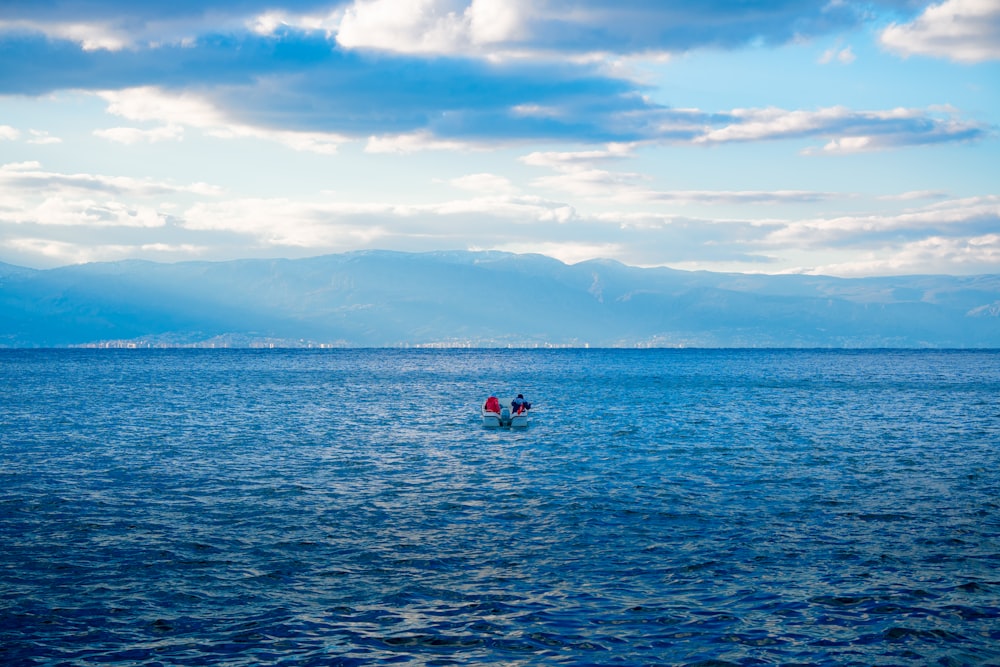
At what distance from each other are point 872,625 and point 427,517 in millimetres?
17768

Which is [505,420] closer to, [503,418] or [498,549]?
[503,418]

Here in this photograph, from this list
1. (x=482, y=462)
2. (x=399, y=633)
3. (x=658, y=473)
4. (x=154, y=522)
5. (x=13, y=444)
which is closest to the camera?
(x=399, y=633)

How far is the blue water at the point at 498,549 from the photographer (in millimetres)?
20688

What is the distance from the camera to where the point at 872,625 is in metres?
21.8

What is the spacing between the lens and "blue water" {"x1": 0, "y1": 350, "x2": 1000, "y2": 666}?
2069 cm

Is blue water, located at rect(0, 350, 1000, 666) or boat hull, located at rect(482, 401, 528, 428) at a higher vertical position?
boat hull, located at rect(482, 401, 528, 428)

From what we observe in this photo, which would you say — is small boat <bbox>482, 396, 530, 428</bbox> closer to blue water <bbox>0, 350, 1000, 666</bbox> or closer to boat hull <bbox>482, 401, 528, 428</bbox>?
boat hull <bbox>482, 401, 528, 428</bbox>

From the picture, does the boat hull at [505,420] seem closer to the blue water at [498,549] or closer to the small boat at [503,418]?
the small boat at [503,418]

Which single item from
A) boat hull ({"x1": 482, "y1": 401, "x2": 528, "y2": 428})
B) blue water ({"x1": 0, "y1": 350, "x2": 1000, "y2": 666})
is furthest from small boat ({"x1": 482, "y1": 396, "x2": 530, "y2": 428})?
blue water ({"x1": 0, "y1": 350, "x2": 1000, "y2": 666})

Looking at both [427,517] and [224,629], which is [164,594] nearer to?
[224,629]

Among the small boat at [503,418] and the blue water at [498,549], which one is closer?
the blue water at [498,549]

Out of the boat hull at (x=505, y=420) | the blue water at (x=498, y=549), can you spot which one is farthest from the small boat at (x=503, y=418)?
the blue water at (x=498, y=549)

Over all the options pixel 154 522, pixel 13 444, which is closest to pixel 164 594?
pixel 154 522

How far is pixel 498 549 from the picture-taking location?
29391mm
